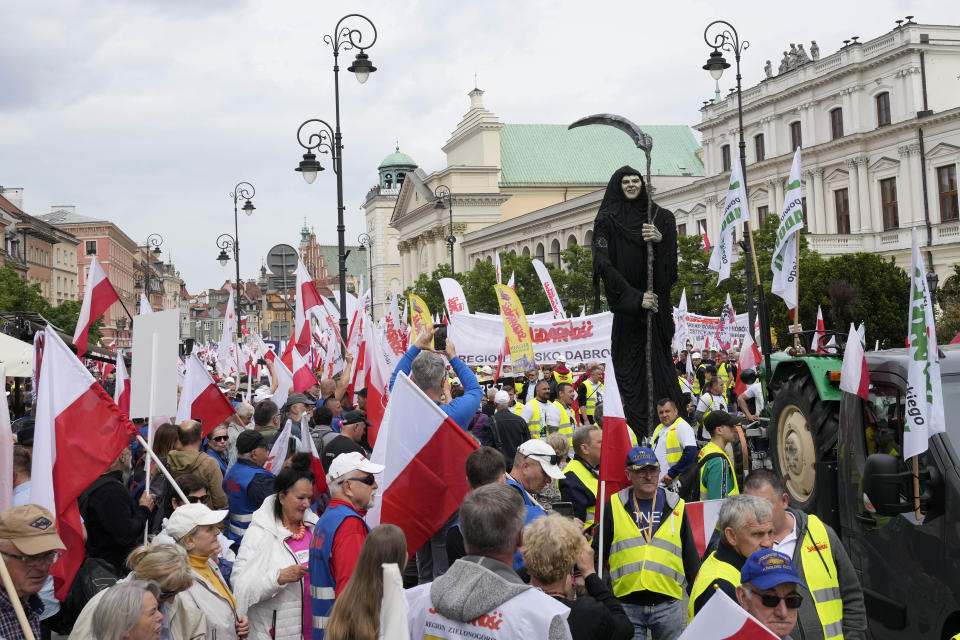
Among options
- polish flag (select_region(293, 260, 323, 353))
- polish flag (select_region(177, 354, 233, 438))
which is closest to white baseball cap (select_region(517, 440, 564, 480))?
polish flag (select_region(177, 354, 233, 438))

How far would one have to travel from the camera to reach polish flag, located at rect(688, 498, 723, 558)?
6043 millimetres

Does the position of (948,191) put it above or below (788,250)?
above

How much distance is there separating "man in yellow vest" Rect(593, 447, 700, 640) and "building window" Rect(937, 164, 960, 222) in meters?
47.5

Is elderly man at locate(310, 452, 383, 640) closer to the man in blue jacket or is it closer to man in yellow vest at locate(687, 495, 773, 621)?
the man in blue jacket

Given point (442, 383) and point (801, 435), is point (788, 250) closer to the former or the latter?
point (801, 435)

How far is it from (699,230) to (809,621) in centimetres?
6017

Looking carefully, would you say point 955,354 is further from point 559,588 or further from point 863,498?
point 559,588

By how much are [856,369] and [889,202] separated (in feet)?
162

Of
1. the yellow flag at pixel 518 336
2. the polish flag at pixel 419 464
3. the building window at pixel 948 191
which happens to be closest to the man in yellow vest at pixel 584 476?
the polish flag at pixel 419 464

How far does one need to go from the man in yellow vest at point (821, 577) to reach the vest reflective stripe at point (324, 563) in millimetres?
1964

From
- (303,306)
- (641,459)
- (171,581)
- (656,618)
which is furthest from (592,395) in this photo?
(171,581)

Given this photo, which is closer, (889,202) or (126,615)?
(126,615)

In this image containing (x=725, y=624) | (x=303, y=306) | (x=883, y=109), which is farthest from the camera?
(x=883, y=109)

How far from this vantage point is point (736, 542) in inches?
176
